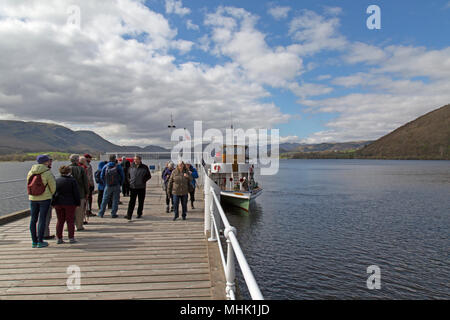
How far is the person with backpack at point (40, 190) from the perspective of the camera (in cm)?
579

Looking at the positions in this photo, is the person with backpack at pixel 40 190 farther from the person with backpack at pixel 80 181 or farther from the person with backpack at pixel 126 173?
the person with backpack at pixel 126 173

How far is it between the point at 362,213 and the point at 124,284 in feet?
81.4

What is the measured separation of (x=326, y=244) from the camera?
1555 cm

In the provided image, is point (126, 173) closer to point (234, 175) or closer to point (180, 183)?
point (180, 183)

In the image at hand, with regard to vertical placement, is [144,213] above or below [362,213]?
above

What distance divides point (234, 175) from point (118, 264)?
19.1 meters

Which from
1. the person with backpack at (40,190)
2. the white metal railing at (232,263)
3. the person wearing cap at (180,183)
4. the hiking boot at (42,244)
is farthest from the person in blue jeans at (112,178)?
the white metal railing at (232,263)

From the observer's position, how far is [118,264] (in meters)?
5.21

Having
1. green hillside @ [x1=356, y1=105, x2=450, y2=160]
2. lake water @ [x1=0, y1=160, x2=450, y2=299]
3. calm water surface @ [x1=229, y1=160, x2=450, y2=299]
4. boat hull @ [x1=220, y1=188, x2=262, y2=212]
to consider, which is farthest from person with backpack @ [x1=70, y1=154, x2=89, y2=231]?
green hillside @ [x1=356, y1=105, x2=450, y2=160]

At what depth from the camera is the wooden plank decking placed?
13.9 ft

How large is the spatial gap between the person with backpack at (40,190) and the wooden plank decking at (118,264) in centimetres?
62

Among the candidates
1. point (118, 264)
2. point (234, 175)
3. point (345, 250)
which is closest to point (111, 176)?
point (118, 264)
